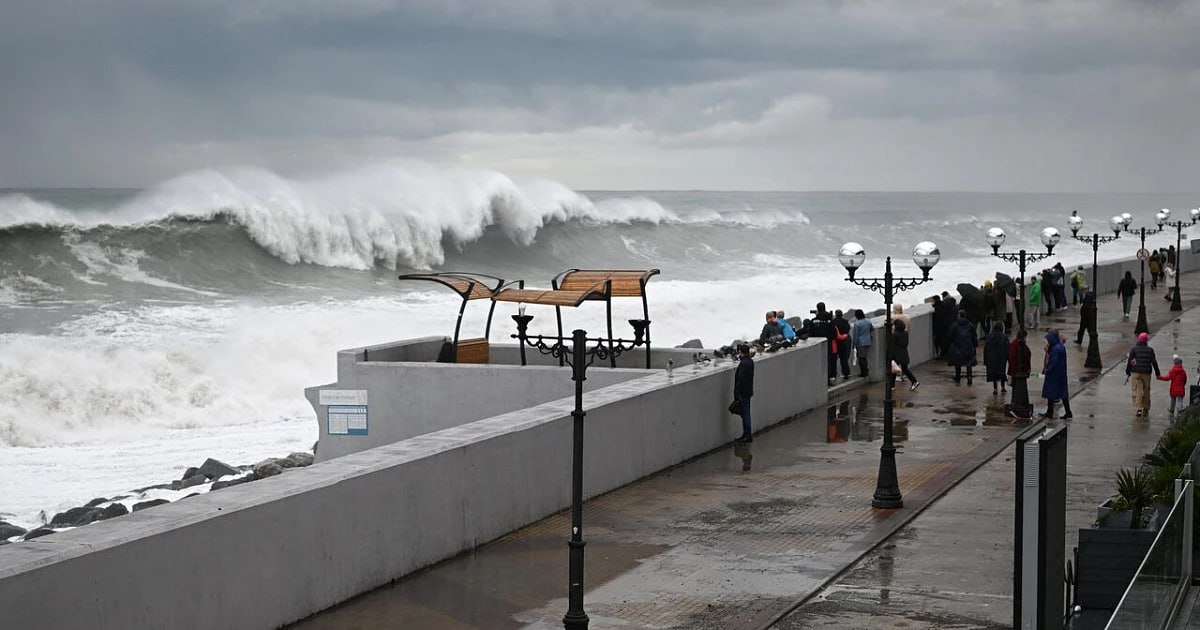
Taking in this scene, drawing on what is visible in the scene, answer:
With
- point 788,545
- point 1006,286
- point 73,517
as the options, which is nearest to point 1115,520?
point 788,545

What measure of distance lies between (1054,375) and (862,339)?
5.01 m

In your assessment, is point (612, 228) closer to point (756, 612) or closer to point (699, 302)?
point (699, 302)

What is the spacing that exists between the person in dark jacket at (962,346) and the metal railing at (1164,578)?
51.5 feet

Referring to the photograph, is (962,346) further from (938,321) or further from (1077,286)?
Result: (1077,286)

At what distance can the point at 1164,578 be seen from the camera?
10.0 m

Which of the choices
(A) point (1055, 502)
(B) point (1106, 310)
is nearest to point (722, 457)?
(A) point (1055, 502)

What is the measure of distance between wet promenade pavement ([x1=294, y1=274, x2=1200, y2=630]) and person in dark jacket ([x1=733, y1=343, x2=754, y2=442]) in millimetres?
449

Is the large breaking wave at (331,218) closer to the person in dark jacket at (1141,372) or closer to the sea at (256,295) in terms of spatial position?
the sea at (256,295)

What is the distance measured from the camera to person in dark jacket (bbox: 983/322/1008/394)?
2545cm

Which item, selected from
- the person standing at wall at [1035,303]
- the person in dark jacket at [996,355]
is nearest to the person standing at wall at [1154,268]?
the person standing at wall at [1035,303]

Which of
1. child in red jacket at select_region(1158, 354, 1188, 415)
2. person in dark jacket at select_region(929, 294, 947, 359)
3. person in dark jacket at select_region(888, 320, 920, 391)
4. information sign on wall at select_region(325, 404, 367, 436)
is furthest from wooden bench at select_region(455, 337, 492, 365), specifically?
child in red jacket at select_region(1158, 354, 1188, 415)

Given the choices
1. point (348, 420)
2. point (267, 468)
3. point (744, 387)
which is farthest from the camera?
point (267, 468)

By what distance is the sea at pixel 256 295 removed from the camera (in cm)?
3177

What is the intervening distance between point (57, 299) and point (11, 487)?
3213cm
